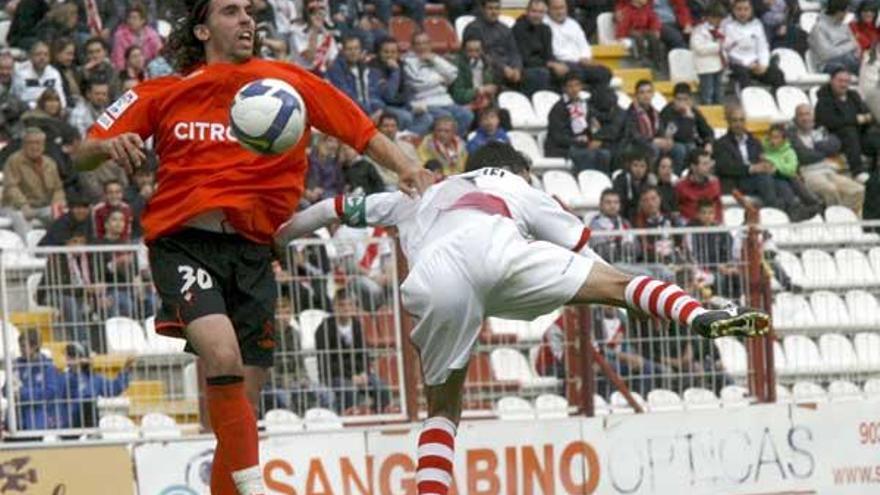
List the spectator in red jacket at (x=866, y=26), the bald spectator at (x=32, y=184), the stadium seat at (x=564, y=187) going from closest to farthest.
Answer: the bald spectator at (x=32, y=184) → the stadium seat at (x=564, y=187) → the spectator in red jacket at (x=866, y=26)

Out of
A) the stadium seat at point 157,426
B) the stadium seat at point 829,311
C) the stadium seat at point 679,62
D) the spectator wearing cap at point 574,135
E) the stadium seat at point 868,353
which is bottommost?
the stadium seat at point 157,426

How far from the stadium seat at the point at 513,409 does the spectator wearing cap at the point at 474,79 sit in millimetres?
6704

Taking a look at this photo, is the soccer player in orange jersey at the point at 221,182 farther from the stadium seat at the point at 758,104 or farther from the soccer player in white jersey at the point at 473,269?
the stadium seat at the point at 758,104

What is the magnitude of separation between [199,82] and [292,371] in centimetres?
424

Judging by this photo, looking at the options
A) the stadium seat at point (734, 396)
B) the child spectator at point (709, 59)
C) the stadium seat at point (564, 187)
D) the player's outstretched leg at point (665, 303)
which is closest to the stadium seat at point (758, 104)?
the child spectator at point (709, 59)

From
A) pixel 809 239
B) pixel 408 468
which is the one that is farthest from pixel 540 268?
pixel 809 239

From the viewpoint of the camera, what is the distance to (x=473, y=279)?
11391 mm

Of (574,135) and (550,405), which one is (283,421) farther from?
(574,135)

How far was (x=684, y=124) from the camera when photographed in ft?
75.7

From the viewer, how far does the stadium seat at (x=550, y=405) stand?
15977 millimetres

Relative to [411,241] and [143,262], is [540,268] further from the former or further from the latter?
[143,262]

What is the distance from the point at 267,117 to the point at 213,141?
451 millimetres

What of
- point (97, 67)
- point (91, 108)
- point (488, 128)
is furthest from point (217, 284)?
point (488, 128)

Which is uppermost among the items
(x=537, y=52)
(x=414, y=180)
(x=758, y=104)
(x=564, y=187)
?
(x=537, y=52)
